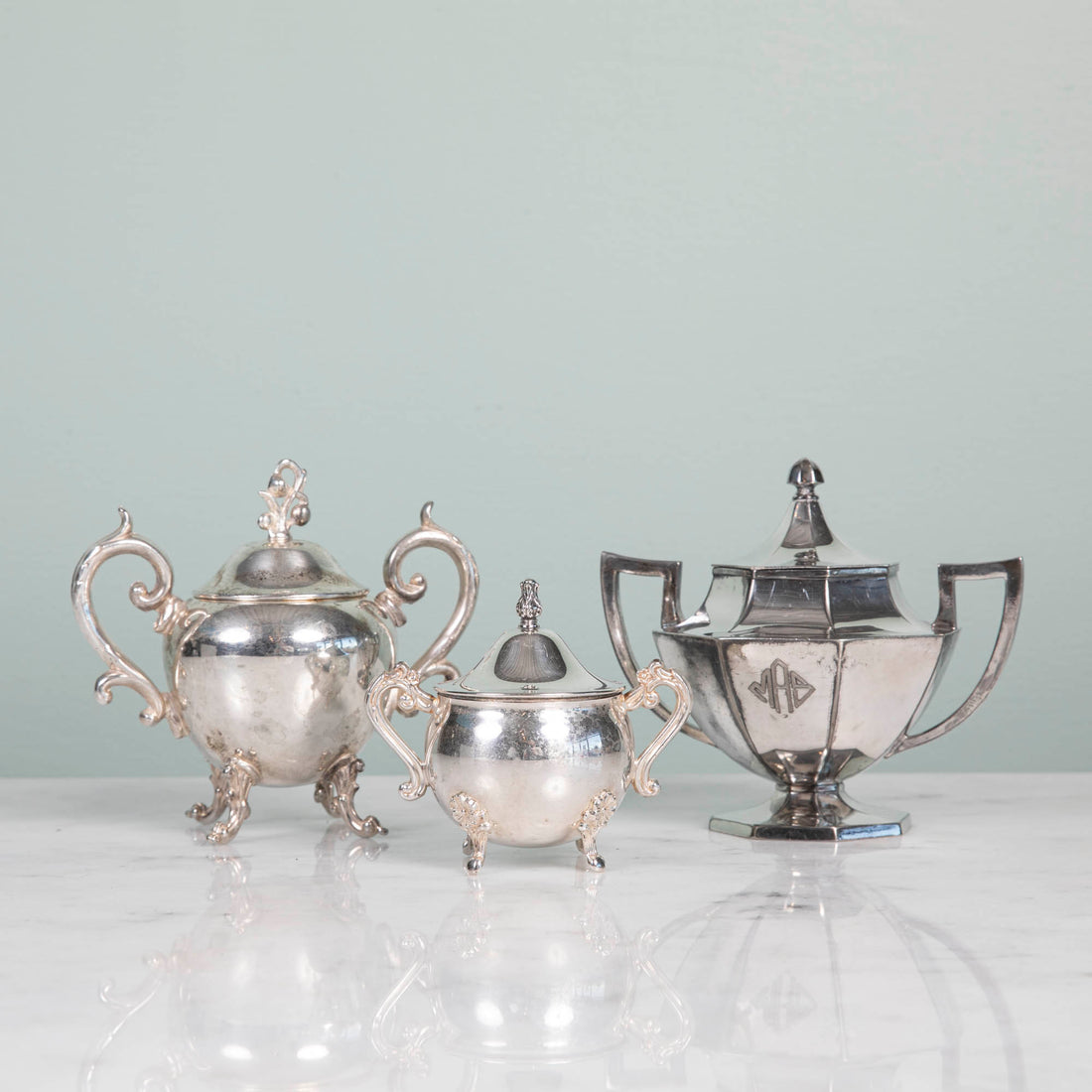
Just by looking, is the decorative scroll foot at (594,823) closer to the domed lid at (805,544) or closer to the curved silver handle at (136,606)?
the domed lid at (805,544)

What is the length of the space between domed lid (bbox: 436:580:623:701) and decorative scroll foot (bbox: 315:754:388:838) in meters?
0.16

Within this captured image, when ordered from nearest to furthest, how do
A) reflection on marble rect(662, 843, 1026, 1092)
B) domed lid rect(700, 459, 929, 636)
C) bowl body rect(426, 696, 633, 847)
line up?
reflection on marble rect(662, 843, 1026, 1092) < bowl body rect(426, 696, 633, 847) < domed lid rect(700, 459, 929, 636)

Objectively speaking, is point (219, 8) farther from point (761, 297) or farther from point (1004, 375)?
point (1004, 375)

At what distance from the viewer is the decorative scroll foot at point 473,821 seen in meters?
1.02

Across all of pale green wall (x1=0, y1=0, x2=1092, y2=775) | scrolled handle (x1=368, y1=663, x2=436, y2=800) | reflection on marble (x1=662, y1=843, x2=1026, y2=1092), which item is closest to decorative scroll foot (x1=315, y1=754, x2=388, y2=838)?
scrolled handle (x1=368, y1=663, x2=436, y2=800)

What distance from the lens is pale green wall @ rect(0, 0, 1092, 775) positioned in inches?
72.6

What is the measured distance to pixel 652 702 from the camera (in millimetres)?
1068

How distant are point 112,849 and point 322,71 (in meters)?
1.09

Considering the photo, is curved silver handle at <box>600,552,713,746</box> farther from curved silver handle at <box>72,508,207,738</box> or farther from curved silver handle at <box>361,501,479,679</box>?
curved silver handle at <box>72,508,207,738</box>

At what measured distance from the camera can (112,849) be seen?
3.61 ft

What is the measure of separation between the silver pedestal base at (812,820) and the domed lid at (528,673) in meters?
0.18

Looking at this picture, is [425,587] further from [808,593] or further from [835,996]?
[835,996]

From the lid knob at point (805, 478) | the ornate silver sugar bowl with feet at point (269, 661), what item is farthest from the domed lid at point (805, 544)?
the ornate silver sugar bowl with feet at point (269, 661)

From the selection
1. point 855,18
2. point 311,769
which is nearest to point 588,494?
point 855,18
